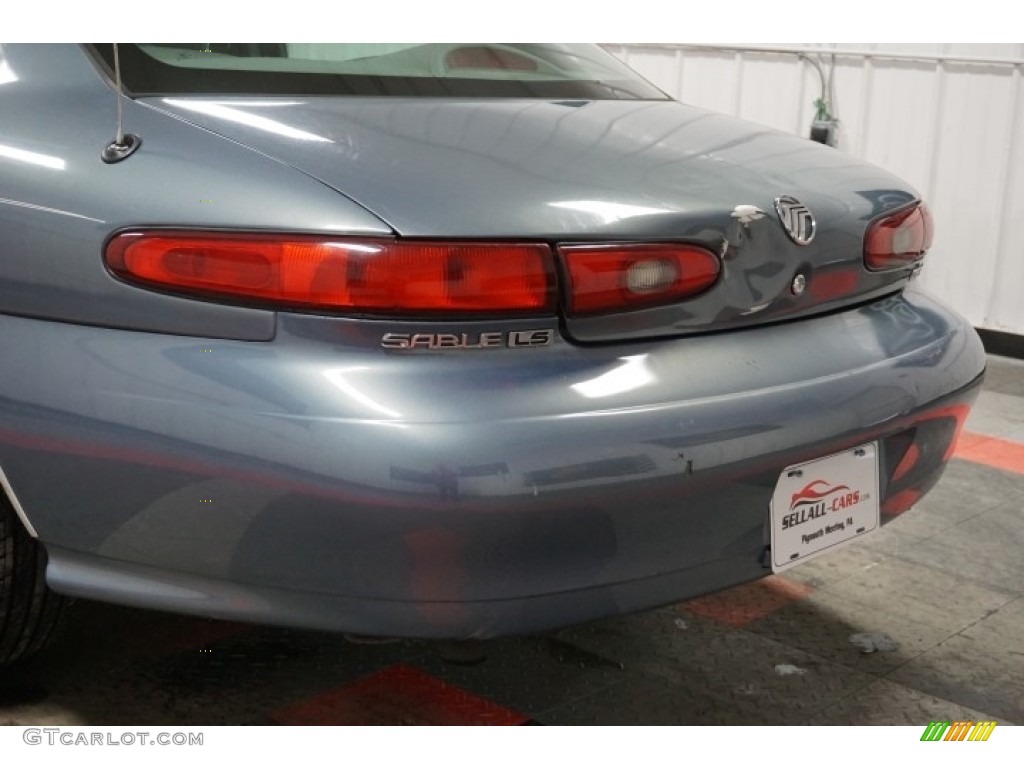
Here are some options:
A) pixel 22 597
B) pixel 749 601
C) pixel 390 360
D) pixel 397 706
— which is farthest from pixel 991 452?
pixel 22 597

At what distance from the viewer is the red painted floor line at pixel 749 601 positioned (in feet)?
9.05

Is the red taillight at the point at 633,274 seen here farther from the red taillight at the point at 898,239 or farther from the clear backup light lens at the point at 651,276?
the red taillight at the point at 898,239

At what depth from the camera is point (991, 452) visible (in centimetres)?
404

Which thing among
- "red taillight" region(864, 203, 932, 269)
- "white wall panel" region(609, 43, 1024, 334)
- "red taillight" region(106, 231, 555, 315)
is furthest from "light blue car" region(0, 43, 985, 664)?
"white wall panel" region(609, 43, 1024, 334)

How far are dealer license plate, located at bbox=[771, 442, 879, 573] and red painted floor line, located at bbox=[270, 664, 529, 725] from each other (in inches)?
23.1

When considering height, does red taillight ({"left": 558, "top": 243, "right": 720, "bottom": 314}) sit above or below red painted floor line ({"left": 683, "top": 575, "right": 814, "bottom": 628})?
above

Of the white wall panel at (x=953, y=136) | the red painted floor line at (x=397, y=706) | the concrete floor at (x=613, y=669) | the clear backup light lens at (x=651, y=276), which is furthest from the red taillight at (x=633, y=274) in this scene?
the white wall panel at (x=953, y=136)

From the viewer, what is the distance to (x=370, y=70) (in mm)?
2215

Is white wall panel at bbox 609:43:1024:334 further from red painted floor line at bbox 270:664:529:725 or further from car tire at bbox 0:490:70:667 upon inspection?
car tire at bbox 0:490:70:667

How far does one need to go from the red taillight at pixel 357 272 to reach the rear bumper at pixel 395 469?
5 centimetres
